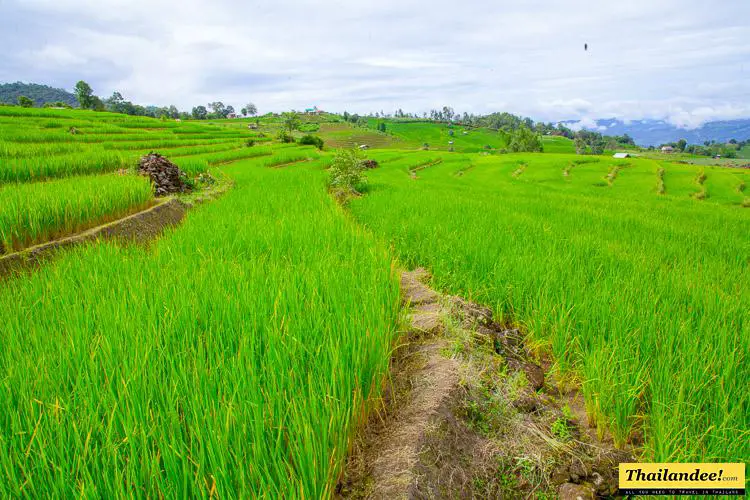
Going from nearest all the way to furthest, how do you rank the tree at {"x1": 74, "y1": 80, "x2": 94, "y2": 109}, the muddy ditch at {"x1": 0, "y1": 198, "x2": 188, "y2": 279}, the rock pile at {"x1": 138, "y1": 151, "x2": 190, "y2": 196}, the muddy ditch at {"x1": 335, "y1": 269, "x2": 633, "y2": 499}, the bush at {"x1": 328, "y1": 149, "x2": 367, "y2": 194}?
the muddy ditch at {"x1": 335, "y1": 269, "x2": 633, "y2": 499} → the muddy ditch at {"x1": 0, "y1": 198, "x2": 188, "y2": 279} → the rock pile at {"x1": 138, "y1": 151, "x2": 190, "y2": 196} → the bush at {"x1": 328, "y1": 149, "x2": 367, "y2": 194} → the tree at {"x1": 74, "y1": 80, "x2": 94, "y2": 109}

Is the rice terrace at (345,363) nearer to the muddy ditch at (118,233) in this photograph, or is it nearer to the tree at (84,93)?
the muddy ditch at (118,233)

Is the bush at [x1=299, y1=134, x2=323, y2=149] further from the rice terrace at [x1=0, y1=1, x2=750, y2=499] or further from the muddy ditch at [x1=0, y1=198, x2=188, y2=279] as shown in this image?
the rice terrace at [x1=0, y1=1, x2=750, y2=499]

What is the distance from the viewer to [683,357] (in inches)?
77.0

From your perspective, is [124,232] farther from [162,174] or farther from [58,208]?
[162,174]

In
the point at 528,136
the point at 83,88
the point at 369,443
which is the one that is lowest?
the point at 369,443

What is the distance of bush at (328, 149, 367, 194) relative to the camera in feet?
36.6

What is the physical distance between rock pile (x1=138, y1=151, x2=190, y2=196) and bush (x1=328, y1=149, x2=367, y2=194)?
4.37 metres

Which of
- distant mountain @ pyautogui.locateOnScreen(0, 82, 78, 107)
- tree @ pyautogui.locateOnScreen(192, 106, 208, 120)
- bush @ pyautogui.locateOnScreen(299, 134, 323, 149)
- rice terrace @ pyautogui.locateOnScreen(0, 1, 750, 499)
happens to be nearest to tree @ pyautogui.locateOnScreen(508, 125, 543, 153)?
bush @ pyautogui.locateOnScreen(299, 134, 323, 149)

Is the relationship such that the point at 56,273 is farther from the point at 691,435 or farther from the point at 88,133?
the point at 88,133

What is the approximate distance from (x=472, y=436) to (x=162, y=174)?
26.2 ft

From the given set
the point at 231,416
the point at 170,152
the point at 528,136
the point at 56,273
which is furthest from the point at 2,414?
the point at 528,136

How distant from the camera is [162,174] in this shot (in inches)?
294

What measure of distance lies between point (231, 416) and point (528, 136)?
7240cm

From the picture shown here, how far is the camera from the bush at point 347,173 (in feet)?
36.6
